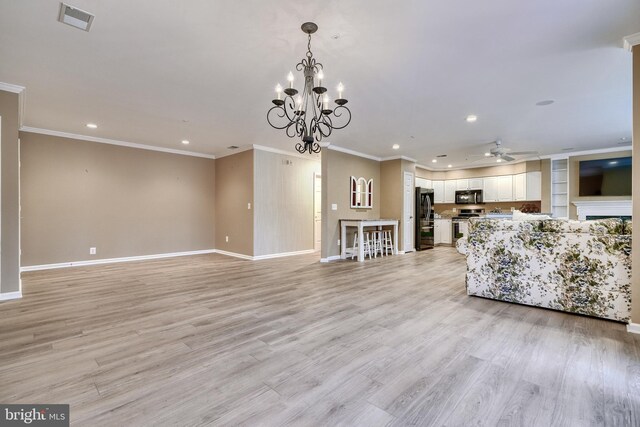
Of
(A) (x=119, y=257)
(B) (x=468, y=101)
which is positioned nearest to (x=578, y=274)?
(B) (x=468, y=101)

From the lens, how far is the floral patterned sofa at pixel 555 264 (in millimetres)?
2941

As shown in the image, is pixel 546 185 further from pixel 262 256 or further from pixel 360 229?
pixel 262 256

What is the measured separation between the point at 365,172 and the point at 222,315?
5676 millimetres

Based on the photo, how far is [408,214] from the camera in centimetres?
808

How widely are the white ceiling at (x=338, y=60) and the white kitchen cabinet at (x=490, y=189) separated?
3.81 m

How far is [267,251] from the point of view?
6.93 m

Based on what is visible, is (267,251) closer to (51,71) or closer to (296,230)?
(296,230)

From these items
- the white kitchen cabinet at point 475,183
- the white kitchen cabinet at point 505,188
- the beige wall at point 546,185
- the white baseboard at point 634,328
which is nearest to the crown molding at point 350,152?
the white kitchen cabinet at point 475,183

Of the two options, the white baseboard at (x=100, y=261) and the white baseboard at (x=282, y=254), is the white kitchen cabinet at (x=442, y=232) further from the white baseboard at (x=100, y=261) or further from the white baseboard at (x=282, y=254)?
the white baseboard at (x=100, y=261)

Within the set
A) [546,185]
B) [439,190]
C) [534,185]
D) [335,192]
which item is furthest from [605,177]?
[335,192]

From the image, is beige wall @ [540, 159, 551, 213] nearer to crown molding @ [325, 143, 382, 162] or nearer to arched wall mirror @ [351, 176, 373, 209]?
crown molding @ [325, 143, 382, 162]

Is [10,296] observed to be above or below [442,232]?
below

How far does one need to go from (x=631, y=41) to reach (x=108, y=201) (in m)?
8.34

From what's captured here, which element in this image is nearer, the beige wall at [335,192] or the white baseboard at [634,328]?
the white baseboard at [634,328]
